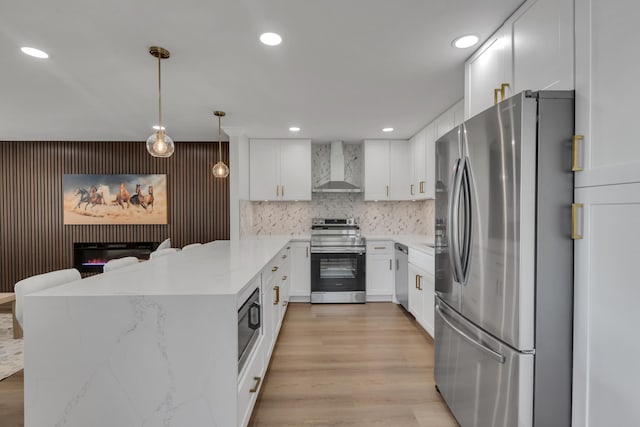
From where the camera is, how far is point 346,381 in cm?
222

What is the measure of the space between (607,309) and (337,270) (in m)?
3.20

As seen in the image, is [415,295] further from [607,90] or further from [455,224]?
[607,90]

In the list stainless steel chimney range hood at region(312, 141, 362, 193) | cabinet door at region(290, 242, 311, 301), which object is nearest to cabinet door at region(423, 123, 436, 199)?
stainless steel chimney range hood at region(312, 141, 362, 193)

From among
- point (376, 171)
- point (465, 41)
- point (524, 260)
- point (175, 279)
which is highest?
point (465, 41)

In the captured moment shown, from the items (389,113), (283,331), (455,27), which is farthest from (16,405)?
(389,113)

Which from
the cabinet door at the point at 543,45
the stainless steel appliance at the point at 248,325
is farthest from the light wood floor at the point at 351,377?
the cabinet door at the point at 543,45

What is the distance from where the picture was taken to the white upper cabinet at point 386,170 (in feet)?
14.4

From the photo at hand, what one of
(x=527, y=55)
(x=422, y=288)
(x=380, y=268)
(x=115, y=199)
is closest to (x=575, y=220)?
(x=527, y=55)

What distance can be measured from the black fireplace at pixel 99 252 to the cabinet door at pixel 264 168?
199 cm

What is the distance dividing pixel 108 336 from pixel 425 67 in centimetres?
250

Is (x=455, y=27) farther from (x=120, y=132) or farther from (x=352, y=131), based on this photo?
(x=120, y=132)

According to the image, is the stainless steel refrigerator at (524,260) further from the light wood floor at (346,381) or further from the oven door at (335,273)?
the oven door at (335,273)

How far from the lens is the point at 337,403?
6.47 ft

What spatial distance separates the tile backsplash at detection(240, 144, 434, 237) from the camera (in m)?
4.79
